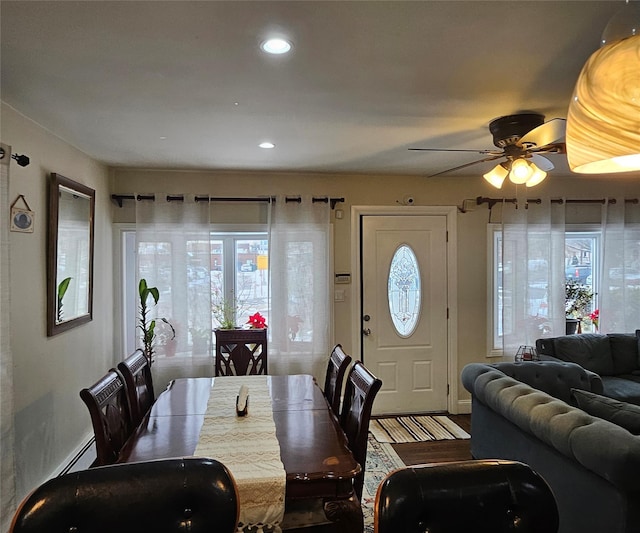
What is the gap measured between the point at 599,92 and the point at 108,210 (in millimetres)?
4084

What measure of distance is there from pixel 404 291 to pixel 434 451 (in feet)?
5.19

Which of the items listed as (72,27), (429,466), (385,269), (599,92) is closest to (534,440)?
(429,466)

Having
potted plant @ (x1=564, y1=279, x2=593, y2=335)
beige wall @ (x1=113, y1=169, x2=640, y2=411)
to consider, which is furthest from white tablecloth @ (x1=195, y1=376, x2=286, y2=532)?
potted plant @ (x1=564, y1=279, x2=593, y2=335)

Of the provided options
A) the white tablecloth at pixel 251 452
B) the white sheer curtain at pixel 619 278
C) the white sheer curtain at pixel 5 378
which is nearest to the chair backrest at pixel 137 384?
the white tablecloth at pixel 251 452

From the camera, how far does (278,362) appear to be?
4.41 m

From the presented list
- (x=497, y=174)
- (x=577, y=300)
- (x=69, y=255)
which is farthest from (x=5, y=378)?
(x=577, y=300)

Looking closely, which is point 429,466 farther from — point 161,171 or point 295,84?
point 161,171

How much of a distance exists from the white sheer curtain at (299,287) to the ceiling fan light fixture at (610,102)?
343 centimetres

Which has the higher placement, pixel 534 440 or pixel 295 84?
pixel 295 84

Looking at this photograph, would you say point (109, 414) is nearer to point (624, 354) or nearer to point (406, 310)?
point (406, 310)

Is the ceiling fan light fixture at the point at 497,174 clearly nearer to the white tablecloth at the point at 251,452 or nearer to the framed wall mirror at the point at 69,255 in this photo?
the white tablecloth at the point at 251,452

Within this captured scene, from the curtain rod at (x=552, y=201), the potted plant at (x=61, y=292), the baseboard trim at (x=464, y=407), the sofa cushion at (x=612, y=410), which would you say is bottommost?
the baseboard trim at (x=464, y=407)

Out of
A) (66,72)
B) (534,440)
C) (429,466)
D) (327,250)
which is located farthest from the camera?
(327,250)

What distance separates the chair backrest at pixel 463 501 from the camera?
114 centimetres
